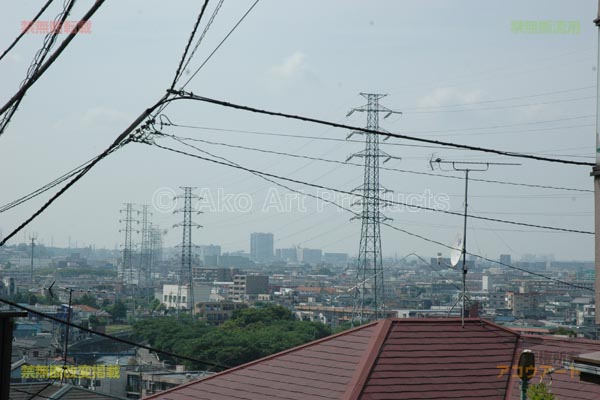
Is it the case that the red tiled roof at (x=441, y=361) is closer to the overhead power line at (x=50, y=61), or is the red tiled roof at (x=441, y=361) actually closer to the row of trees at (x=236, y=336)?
the overhead power line at (x=50, y=61)

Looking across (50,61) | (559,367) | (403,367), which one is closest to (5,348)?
(50,61)

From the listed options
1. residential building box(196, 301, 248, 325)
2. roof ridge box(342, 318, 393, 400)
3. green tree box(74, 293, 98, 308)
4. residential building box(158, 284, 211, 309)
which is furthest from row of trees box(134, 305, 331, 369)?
residential building box(158, 284, 211, 309)

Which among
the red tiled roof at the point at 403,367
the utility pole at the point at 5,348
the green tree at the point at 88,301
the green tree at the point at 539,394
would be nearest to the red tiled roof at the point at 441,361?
the red tiled roof at the point at 403,367

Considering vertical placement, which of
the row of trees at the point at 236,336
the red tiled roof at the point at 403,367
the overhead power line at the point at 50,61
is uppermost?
the overhead power line at the point at 50,61

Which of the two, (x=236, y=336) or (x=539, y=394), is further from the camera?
(x=236, y=336)

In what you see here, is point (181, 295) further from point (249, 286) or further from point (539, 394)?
point (539, 394)

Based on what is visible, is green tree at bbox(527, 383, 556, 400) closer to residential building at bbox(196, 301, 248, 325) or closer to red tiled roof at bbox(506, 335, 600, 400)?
red tiled roof at bbox(506, 335, 600, 400)
